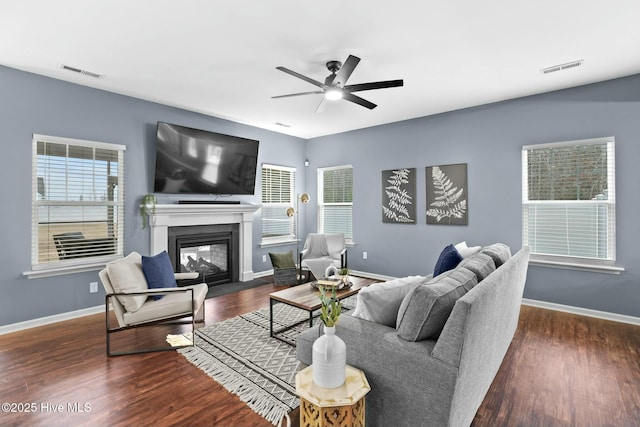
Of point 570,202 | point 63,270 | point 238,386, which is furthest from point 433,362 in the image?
point 63,270

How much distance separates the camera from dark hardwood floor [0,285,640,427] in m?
2.02

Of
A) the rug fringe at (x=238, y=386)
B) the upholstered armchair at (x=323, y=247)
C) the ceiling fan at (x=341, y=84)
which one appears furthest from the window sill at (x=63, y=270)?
the ceiling fan at (x=341, y=84)

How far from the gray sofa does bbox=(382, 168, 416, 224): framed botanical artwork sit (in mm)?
3443

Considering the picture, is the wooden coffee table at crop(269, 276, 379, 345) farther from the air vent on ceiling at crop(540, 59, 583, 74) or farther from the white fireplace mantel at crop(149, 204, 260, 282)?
the air vent on ceiling at crop(540, 59, 583, 74)

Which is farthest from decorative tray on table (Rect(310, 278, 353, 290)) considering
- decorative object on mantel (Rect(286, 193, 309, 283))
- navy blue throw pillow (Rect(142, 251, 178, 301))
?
decorative object on mantel (Rect(286, 193, 309, 283))

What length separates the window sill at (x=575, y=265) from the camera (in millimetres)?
3688

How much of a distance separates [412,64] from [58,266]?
4602 millimetres

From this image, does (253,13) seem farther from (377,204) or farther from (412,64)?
(377,204)

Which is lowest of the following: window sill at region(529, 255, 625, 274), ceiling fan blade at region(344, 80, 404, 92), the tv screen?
window sill at region(529, 255, 625, 274)

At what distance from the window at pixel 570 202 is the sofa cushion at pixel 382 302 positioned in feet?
10.6

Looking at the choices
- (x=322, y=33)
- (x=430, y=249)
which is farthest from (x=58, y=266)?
(x=430, y=249)

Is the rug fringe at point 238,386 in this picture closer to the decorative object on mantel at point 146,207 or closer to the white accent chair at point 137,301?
the white accent chair at point 137,301

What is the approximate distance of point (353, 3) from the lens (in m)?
2.32

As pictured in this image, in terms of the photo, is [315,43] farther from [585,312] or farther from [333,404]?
[585,312]
